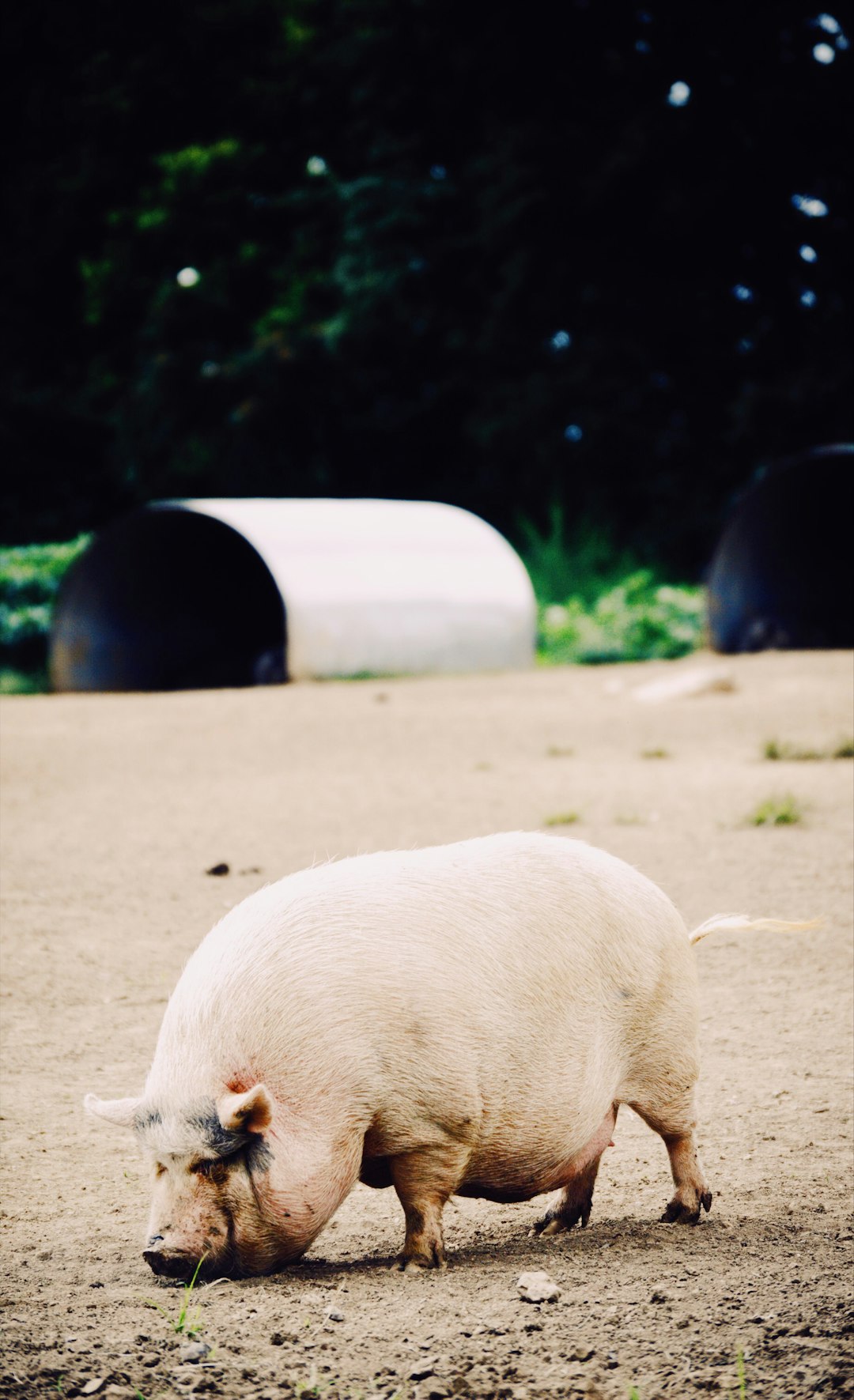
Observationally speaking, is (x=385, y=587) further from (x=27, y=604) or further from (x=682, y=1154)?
(x=682, y=1154)

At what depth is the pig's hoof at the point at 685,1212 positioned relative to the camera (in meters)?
3.24

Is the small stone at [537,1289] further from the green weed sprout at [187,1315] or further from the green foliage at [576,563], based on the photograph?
the green foliage at [576,563]

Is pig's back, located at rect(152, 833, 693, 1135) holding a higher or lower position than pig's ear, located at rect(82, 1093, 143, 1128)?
higher

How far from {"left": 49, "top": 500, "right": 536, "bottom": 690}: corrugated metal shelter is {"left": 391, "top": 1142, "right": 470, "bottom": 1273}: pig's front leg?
35.2ft

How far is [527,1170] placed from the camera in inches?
121

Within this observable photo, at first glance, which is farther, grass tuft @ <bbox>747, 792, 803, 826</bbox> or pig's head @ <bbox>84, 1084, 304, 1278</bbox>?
grass tuft @ <bbox>747, 792, 803, 826</bbox>

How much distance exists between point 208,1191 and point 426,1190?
42 cm

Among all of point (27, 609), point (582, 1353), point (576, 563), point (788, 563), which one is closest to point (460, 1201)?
point (582, 1353)

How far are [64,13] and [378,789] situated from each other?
72.8 ft

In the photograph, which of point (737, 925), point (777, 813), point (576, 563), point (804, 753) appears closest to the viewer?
point (737, 925)

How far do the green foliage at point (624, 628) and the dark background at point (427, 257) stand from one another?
4.77m

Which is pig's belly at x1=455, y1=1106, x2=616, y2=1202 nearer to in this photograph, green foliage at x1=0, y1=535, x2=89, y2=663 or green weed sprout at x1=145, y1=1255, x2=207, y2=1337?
green weed sprout at x1=145, y1=1255, x2=207, y2=1337

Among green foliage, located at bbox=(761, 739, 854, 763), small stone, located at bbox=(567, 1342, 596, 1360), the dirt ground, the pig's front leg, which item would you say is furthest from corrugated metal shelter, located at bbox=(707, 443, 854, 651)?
small stone, located at bbox=(567, 1342, 596, 1360)

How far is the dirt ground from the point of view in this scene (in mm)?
2537
